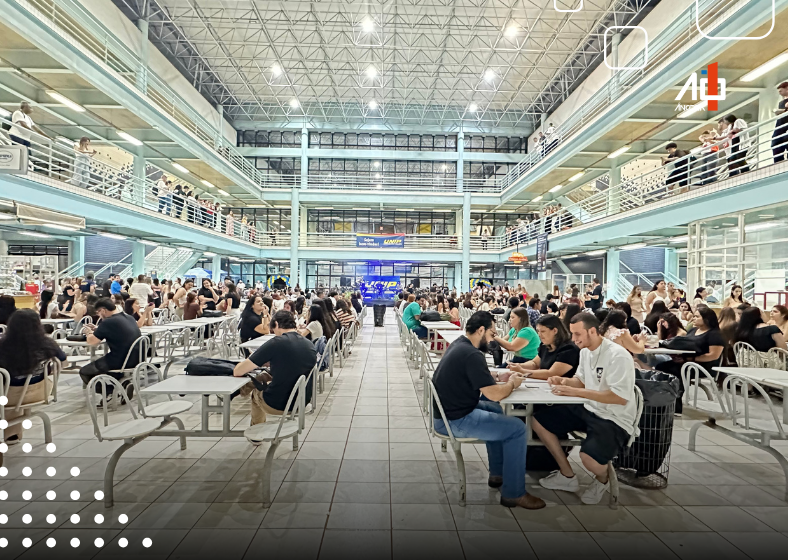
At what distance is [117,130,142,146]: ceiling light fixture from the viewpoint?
1641 cm

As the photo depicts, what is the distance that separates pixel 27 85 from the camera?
13.2 meters

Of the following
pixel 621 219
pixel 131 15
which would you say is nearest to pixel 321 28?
pixel 131 15

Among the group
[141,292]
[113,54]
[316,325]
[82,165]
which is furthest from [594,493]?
[113,54]

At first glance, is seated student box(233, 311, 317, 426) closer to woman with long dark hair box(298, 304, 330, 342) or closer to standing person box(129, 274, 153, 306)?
woman with long dark hair box(298, 304, 330, 342)

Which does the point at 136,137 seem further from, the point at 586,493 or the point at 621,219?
the point at 586,493

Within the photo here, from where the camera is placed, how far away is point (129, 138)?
16.9m

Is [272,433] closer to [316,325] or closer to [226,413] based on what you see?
[226,413]

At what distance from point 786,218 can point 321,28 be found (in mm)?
18040

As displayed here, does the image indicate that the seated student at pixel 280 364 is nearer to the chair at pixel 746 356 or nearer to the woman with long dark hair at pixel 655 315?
the chair at pixel 746 356

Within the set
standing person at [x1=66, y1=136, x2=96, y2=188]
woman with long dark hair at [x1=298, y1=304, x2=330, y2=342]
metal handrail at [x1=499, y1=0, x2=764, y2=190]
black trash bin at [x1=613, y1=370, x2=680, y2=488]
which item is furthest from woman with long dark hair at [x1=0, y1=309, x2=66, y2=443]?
metal handrail at [x1=499, y1=0, x2=764, y2=190]

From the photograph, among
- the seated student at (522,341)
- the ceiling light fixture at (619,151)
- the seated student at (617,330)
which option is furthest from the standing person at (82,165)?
the ceiling light fixture at (619,151)

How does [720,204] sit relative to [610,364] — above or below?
above

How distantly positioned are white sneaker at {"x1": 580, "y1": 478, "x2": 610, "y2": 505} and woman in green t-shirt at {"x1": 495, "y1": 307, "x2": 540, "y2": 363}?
228cm

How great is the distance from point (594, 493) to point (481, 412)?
102 cm
